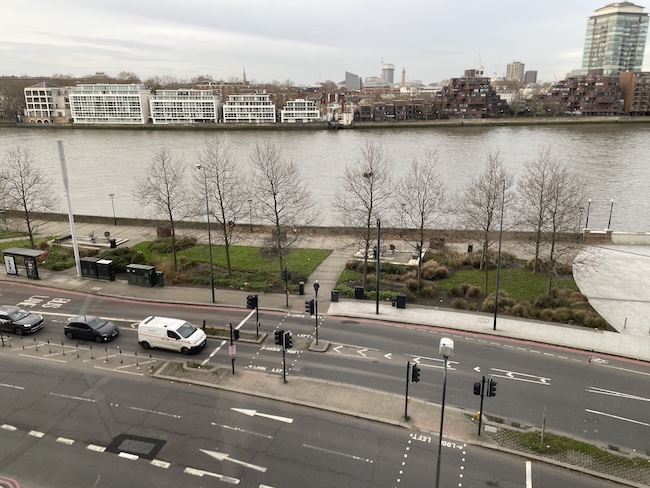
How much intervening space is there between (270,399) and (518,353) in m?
11.0

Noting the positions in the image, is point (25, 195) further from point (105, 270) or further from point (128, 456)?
point (128, 456)

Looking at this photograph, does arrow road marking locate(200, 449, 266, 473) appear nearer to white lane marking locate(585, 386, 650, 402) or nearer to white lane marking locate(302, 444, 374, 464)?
white lane marking locate(302, 444, 374, 464)

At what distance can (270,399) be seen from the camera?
688 inches

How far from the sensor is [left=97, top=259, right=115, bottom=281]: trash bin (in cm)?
3027

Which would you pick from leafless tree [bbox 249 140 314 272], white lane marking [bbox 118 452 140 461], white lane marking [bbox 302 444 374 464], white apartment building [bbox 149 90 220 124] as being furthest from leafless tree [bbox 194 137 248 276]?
white apartment building [bbox 149 90 220 124]

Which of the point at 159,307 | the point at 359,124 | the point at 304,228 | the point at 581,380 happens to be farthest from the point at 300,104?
the point at 581,380

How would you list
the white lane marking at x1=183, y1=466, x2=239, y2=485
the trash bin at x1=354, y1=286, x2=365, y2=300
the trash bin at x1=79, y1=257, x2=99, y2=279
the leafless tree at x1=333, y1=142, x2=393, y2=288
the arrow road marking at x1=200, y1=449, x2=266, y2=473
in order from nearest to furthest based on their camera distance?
the white lane marking at x1=183, y1=466, x2=239, y2=485, the arrow road marking at x1=200, y1=449, x2=266, y2=473, the trash bin at x1=354, y1=286, x2=365, y2=300, the leafless tree at x1=333, y1=142, x2=393, y2=288, the trash bin at x1=79, y1=257, x2=99, y2=279

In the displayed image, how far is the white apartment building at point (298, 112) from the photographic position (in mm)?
143000

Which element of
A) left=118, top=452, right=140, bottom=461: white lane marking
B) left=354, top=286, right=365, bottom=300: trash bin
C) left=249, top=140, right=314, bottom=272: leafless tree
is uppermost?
left=249, top=140, right=314, bottom=272: leafless tree

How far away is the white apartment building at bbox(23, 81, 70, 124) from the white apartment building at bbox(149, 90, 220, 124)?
118ft

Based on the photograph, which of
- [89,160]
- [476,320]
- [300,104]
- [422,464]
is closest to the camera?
[422,464]

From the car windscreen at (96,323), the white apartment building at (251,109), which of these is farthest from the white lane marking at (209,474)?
the white apartment building at (251,109)

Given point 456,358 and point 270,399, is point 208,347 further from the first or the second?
point 456,358

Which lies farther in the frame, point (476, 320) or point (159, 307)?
point (159, 307)
